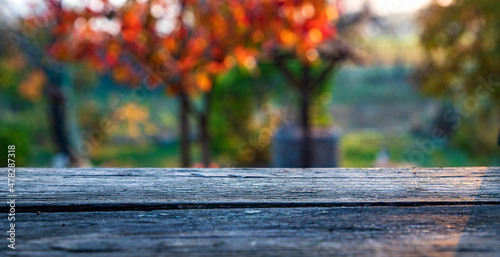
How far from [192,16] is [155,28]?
0.44 m

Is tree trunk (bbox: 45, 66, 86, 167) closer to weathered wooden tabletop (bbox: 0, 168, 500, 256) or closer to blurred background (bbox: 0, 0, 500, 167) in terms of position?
blurred background (bbox: 0, 0, 500, 167)

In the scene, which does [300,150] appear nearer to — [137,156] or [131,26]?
[131,26]

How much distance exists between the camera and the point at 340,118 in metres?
15.6

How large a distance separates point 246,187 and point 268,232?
0.26 meters

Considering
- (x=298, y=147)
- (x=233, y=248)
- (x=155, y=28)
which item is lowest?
(x=233, y=248)

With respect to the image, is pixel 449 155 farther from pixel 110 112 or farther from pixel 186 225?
pixel 186 225

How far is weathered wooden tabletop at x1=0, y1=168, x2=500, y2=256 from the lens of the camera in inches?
28.0

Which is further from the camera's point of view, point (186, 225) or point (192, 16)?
point (192, 16)

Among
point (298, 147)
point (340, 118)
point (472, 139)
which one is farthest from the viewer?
point (340, 118)

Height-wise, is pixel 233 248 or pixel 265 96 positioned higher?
pixel 265 96

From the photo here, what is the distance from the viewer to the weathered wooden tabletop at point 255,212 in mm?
710

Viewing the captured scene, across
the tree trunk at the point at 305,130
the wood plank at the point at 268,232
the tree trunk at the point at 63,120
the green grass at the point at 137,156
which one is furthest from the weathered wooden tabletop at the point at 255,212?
the green grass at the point at 137,156

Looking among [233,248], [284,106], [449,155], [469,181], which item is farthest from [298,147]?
[449,155]

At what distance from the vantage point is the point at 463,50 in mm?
7707
